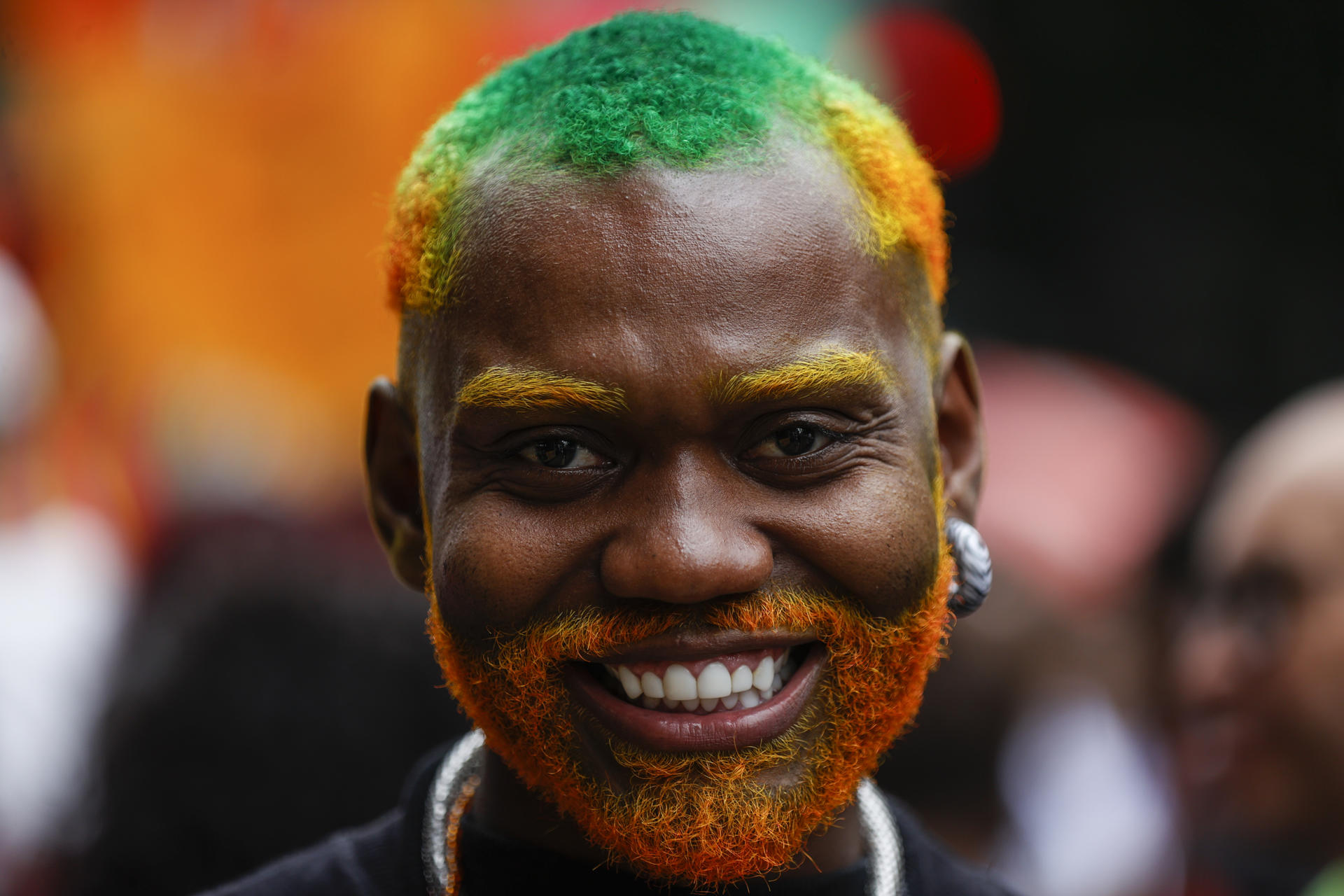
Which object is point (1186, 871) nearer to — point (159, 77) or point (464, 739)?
point (464, 739)

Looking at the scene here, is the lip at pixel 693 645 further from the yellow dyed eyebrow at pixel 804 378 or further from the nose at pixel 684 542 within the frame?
the yellow dyed eyebrow at pixel 804 378

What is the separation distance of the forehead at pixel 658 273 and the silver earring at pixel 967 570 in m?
0.39

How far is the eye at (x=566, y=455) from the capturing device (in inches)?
81.2

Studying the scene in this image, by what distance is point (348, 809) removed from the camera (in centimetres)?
344

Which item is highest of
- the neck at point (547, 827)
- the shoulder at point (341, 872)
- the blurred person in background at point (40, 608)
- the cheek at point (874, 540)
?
the cheek at point (874, 540)

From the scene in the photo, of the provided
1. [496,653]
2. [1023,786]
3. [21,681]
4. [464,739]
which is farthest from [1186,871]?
[21,681]

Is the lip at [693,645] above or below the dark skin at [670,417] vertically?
below

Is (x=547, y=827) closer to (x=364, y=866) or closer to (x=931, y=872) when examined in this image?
(x=364, y=866)

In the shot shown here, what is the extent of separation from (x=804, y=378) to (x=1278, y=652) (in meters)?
2.44

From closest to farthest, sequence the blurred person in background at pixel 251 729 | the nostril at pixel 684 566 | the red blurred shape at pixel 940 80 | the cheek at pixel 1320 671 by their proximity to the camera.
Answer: the nostril at pixel 684 566
the blurred person in background at pixel 251 729
the cheek at pixel 1320 671
the red blurred shape at pixel 940 80

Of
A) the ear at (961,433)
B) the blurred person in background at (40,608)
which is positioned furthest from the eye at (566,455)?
the blurred person in background at (40,608)

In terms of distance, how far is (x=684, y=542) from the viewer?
1944mm

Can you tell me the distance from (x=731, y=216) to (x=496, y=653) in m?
0.73

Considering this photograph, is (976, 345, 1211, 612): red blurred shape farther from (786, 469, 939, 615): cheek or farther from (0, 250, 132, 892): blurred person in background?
(786, 469, 939, 615): cheek
